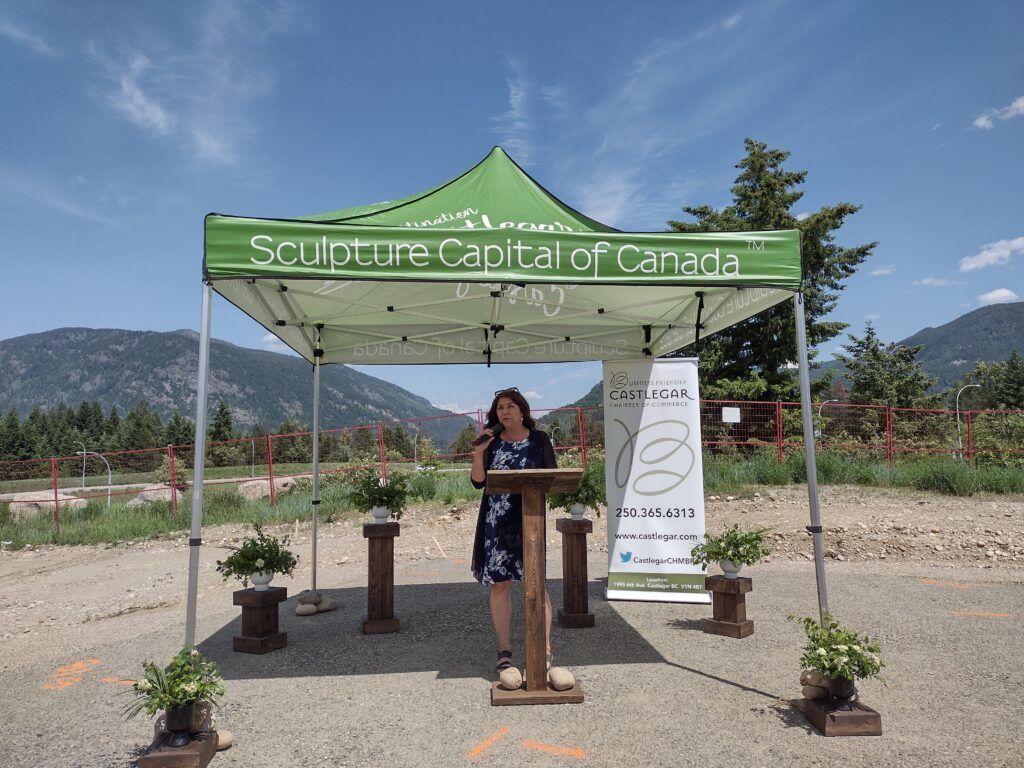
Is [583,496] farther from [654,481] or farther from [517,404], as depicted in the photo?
[517,404]

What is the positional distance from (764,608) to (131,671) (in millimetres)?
4990

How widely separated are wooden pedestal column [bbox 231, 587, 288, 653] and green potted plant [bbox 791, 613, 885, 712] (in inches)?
144

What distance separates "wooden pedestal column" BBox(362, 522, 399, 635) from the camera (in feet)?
17.9

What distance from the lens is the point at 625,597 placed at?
238 inches

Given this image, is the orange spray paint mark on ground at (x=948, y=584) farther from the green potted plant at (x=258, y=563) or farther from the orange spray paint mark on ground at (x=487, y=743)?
the green potted plant at (x=258, y=563)

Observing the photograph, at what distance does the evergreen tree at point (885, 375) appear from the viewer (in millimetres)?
42656

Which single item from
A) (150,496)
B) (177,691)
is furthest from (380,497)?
(150,496)

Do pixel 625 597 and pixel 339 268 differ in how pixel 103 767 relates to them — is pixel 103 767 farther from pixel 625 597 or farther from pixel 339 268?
pixel 625 597

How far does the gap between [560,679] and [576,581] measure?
167 centimetres

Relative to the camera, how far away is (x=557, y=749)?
3254 mm

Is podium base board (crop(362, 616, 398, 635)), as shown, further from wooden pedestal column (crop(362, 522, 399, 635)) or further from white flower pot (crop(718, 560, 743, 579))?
white flower pot (crop(718, 560, 743, 579))

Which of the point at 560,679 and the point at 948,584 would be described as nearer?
the point at 560,679

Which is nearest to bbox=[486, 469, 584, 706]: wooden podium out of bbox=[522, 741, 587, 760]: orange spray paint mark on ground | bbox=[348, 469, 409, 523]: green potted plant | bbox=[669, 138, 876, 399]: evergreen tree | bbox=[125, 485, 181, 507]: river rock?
bbox=[522, 741, 587, 760]: orange spray paint mark on ground

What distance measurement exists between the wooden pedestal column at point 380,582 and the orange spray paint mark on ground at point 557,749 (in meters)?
2.39
